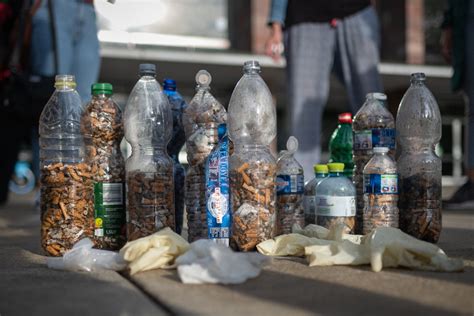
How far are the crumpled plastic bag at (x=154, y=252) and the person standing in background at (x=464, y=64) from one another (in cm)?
289

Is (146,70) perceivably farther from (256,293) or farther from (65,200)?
(256,293)

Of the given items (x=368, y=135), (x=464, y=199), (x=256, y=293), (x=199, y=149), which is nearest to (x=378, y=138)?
(x=368, y=135)

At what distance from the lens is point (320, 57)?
3984 millimetres

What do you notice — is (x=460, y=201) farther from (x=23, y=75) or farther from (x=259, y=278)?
(x=23, y=75)

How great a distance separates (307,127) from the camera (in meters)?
3.95

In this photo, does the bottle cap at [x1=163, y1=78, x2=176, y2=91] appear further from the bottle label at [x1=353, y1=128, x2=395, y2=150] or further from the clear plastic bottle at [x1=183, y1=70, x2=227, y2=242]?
the bottle label at [x1=353, y1=128, x2=395, y2=150]

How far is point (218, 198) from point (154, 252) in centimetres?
42

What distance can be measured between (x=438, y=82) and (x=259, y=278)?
46.3 feet

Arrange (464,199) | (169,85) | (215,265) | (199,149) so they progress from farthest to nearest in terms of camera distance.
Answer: (464,199), (169,85), (199,149), (215,265)

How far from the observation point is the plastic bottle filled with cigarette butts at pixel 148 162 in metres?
2.47

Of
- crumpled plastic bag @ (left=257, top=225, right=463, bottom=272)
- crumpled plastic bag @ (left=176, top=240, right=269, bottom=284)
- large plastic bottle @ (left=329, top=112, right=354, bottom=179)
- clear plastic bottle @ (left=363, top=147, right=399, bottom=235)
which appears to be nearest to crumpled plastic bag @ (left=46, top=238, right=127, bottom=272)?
crumpled plastic bag @ (left=176, top=240, right=269, bottom=284)

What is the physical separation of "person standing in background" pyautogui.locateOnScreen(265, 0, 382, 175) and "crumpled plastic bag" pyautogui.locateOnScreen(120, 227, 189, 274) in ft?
6.36

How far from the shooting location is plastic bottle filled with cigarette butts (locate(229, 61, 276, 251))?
2.39 meters

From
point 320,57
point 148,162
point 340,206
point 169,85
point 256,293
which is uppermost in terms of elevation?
point 320,57
